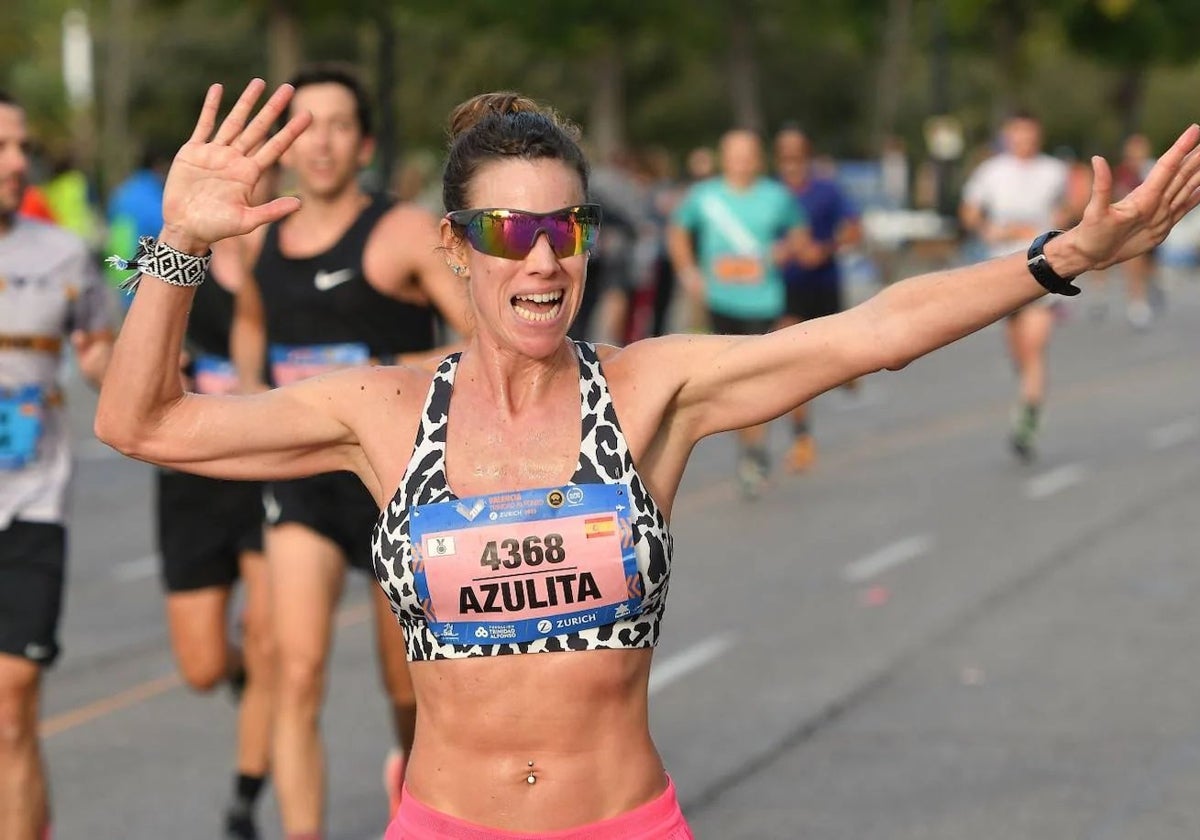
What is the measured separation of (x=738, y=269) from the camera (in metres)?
15.5

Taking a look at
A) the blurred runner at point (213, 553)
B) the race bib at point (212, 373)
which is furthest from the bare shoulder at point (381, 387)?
the race bib at point (212, 373)

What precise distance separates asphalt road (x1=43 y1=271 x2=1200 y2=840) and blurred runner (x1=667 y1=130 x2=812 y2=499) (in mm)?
1141

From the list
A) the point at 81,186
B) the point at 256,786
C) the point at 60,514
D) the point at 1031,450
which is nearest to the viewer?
the point at 60,514

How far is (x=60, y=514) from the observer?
20.8 ft

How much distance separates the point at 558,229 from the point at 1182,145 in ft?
3.28

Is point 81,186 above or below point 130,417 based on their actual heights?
below

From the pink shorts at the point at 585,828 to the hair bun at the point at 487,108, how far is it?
118 centimetres

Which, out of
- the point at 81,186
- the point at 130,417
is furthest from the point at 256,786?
the point at 81,186

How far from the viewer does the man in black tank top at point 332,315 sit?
21.5 feet

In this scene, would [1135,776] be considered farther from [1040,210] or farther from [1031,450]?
[1040,210]

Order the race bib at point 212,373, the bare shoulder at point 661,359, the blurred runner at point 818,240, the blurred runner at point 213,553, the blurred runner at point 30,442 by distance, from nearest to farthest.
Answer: the bare shoulder at point 661,359, the blurred runner at point 30,442, the blurred runner at point 213,553, the race bib at point 212,373, the blurred runner at point 818,240

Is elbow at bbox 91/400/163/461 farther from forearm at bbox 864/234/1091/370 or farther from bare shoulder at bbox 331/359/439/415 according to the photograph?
forearm at bbox 864/234/1091/370

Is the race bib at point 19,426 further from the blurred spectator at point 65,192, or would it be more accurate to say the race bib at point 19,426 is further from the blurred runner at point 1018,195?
the blurred spectator at point 65,192

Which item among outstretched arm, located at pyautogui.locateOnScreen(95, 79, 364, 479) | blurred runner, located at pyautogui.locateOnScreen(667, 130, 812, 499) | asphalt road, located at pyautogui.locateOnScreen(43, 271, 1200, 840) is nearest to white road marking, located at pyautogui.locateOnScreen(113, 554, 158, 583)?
asphalt road, located at pyautogui.locateOnScreen(43, 271, 1200, 840)
